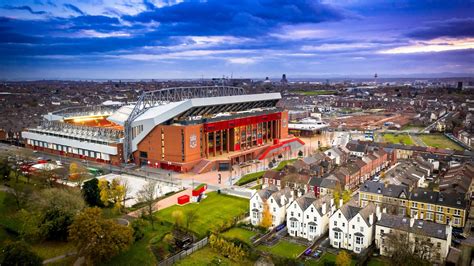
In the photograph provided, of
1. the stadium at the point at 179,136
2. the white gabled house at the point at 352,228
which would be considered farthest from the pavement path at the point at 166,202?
the white gabled house at the point at 352,228

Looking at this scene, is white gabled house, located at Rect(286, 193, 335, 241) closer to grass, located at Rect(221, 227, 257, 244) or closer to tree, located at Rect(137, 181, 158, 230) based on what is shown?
grass, located at Rect(221, 227, 257, 244)

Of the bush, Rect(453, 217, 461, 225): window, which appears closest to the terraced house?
Rect(453, 217, 461, 225): window

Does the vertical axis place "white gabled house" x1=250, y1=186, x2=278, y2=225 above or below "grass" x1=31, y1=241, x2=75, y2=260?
above

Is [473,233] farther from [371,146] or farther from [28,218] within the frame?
[28,218]

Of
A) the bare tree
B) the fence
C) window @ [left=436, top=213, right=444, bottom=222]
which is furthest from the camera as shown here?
the bare tree

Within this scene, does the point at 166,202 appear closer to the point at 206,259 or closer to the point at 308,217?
the point at 206,259

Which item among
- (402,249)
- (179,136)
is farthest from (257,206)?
(179,136)
